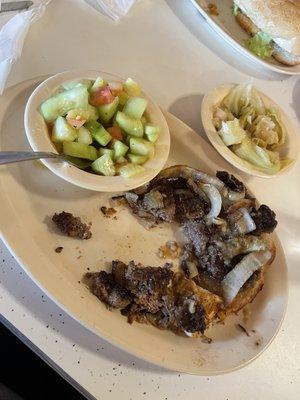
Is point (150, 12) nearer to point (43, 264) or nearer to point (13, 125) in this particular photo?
point (13, 125)

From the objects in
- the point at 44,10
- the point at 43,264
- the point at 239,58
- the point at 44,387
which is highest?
the point at 239,58

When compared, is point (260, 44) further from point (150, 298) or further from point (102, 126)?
point (150, 298)

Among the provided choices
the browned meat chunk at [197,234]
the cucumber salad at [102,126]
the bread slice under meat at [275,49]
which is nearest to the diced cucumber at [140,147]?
the cucumber salad at [102,126]

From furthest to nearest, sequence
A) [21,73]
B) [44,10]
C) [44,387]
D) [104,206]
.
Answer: [44,10]
[21,73]
[104,206]
[44,387]

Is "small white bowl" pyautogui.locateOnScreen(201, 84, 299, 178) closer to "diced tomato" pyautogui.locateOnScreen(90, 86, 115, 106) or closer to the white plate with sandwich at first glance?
the white plate with sandwich

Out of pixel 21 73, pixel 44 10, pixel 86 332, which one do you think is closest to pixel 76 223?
pixel 86 332

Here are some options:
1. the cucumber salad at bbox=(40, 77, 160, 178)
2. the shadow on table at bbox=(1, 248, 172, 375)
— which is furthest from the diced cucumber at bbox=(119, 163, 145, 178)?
the shadow on table at bbox=(1, 248, 172, 375)
